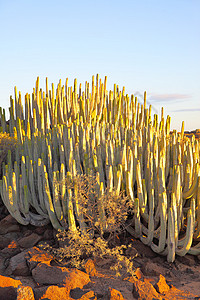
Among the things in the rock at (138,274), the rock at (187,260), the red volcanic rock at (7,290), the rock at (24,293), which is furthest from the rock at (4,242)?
the rock at (187,260)

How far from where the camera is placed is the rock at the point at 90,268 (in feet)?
15.2

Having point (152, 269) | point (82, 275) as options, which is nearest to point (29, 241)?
point (82, 275)

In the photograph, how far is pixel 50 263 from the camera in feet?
16.3

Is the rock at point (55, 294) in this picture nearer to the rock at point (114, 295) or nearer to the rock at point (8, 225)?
the rock at point (114, 295)

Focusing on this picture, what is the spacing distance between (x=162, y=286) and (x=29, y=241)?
2357 millimetres

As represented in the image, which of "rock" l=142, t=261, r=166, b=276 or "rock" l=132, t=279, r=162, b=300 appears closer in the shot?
"rock" l=132, t=279, r=162, b=300

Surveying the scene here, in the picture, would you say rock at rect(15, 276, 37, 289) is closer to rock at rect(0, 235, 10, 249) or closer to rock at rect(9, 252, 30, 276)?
rock at rect(9, 252, 30, 276)

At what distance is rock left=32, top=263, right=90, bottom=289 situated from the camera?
13.8ft

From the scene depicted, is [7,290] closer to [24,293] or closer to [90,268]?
[24,293]

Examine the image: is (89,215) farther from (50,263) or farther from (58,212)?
(50,263)

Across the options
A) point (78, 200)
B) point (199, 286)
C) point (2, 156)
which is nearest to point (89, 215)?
point (78, 200)

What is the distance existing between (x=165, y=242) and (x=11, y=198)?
2683 millimetres

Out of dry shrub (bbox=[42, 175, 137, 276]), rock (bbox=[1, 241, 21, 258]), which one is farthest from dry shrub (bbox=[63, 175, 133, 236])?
rock (bbox=[1, 241, 21, 258])

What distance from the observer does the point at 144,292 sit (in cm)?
405
